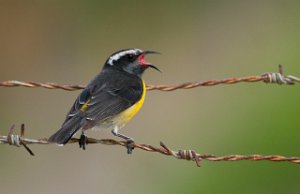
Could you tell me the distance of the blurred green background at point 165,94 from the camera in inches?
446

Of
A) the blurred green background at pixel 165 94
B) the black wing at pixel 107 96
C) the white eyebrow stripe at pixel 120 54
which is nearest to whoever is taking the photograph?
the black wing at pixel 107 96

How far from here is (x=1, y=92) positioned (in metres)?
14.3

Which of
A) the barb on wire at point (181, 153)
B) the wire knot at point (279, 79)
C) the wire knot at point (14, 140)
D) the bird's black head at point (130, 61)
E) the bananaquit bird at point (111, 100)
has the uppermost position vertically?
the bird's black head at point (130, 61)

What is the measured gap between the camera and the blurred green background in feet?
Result: 37.1

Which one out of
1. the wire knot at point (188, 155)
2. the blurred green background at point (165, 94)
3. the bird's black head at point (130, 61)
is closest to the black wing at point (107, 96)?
the bird's black head at point (130, 61)

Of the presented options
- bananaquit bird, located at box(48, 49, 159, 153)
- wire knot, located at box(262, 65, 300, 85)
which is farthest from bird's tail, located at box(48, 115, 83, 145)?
wire knot, located at box(262, 65, 300, 85)

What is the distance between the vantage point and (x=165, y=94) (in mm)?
13641

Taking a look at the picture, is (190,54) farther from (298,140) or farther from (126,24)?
(298,140)

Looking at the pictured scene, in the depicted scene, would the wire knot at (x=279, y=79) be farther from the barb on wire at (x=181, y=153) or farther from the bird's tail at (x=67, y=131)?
the bird's tail at (x=67, y=131)

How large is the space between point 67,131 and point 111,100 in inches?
27.1

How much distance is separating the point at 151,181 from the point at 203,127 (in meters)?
1.79

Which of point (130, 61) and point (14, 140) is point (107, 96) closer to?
point (130, 61)

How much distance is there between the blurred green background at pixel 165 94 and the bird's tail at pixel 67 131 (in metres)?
3.33

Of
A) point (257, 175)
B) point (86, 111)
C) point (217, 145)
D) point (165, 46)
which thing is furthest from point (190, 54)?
point (86, 111)
